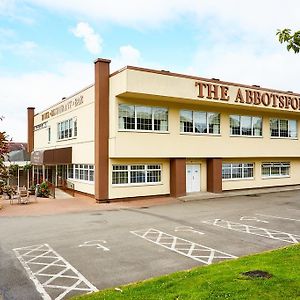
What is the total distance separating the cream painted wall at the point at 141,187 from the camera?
22953mm

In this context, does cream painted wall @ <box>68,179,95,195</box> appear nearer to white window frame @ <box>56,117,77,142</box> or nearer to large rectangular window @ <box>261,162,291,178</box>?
white window frame @ <box>56,117,77,142</box>

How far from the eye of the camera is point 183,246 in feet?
38.1

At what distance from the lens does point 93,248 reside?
11.4 meters

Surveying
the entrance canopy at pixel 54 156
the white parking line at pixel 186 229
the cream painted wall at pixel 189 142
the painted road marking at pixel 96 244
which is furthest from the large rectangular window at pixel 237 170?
the painted road marking at pixel 96 244

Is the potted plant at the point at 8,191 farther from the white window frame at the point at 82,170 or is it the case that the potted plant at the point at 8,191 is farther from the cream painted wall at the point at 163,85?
the cream painted wall at the point at 163,85

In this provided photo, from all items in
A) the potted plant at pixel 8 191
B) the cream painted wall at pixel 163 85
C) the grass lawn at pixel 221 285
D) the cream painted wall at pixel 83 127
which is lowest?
the grass lawn at pixel 221 285

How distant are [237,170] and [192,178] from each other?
4709mm

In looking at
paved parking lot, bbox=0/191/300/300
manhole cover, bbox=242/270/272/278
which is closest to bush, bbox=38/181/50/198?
paved parking lot, bbox=0/191/300/300

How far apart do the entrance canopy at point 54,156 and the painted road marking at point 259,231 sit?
49.5 ft

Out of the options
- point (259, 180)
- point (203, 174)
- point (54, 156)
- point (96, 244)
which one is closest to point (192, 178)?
point (203, 174)

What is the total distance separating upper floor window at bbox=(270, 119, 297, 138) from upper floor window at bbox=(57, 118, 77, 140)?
54.8 ft

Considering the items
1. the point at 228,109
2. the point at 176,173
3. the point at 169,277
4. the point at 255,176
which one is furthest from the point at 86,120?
the point at 169,277

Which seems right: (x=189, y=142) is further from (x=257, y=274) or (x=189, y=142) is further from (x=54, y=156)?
(x=257, y=274)

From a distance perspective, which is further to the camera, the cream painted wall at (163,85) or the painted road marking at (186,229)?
the cream painted wall at (163,85)
